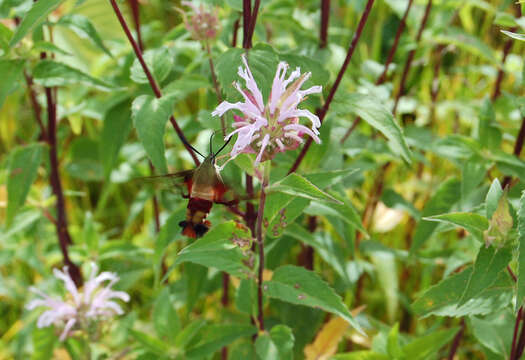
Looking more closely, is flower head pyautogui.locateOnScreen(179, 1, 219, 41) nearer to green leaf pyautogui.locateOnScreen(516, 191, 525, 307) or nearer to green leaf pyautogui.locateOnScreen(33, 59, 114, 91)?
green leaf pyautogui.locateOnScreen(33, 59, 114, 91)

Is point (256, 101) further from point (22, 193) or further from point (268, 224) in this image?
point (22, 193)

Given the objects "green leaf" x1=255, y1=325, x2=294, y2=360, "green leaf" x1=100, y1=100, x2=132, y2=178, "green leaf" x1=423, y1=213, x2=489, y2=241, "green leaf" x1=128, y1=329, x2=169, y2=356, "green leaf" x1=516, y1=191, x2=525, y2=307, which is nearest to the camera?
"green leaf" x1=516, y1=191, x2=525, y2=307

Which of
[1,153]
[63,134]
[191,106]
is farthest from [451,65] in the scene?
[1,153]

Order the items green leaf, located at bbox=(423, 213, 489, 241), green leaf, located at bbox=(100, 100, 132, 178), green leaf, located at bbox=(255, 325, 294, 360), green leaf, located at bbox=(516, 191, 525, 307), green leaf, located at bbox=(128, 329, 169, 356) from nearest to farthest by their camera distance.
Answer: green leaf, located at bbox=(516, 191, 525, 307), green leaf, located at bbox=(423, 213, 489, 241), green leaf, located at bbox=(255, 325, 294, 360), green leaf, located at bbox=(128, 329, 169, 356), green leaf, located at bbox=(100, 100, 132, 178)

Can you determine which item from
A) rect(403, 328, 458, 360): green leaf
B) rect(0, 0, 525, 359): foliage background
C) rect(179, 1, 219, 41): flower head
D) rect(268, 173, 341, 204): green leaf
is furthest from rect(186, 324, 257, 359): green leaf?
rect(179, 1, 219, 41): flower head

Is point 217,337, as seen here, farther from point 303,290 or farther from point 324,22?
point 324,22

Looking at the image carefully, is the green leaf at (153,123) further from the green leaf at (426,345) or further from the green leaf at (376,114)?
the green leaf at (426,345)
